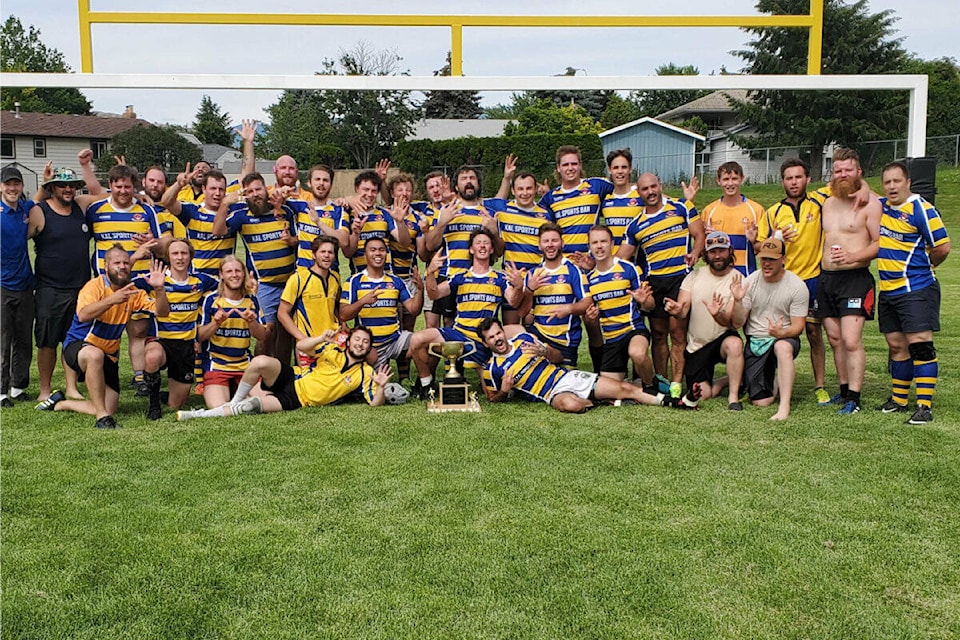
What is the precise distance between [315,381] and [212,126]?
69.8m

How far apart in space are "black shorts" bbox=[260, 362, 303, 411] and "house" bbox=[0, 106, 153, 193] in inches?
1629

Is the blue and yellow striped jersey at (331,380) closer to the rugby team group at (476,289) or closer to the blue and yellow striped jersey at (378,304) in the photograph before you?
the rugby team group at (476,289)

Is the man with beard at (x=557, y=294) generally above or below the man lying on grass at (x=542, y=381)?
above

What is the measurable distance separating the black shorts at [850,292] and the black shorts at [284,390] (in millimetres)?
4228

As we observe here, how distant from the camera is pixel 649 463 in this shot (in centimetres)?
485

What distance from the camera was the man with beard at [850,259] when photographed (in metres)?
6.04

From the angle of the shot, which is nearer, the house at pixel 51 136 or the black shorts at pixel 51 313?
the black shorts at pixel 51 313

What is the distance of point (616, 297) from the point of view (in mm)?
6637

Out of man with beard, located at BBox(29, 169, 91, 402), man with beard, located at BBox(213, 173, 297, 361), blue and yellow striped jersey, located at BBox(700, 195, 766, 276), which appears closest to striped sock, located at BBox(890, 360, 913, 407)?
blue and yellow striped jersey, located at BBox(700, 195, 766, 276)

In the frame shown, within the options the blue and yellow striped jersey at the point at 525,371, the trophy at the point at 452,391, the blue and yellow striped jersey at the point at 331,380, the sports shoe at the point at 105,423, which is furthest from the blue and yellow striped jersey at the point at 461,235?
the sports shoe at the point at 105,423

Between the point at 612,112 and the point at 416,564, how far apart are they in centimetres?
4236

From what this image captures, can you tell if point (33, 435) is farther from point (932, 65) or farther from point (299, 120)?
point (932, 65)

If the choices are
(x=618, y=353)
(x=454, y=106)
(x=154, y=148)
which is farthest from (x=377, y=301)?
(x=454, y=106)

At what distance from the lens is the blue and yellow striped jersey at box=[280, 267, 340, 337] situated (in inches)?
258
